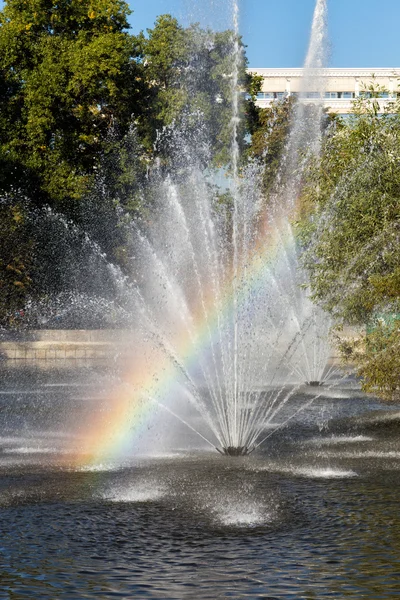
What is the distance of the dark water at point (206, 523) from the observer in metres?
7.90

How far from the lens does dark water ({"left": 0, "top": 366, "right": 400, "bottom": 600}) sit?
7898 mm

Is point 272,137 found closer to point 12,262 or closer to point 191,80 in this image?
point 191,80

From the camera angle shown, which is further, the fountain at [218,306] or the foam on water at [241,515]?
the fountain at [218,306]

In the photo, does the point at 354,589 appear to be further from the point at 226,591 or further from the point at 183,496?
the point at 183,496

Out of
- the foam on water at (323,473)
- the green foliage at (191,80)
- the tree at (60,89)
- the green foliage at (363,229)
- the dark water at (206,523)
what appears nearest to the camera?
the dark water at (206,523)

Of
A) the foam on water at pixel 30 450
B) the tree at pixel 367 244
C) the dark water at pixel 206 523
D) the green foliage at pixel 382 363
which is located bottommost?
the dark water at pixel 206 523

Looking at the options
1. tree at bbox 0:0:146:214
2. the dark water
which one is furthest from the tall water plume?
tree at bbox 0:0:146:214

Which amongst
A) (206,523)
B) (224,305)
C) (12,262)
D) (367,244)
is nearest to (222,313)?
(224,305)

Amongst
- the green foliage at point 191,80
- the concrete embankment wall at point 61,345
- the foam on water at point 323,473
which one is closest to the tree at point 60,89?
the green foliage at point 191,80

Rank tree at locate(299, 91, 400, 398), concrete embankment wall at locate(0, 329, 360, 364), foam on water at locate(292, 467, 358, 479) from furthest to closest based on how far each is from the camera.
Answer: concrete embankment wall at locate(0, 329, 360, 364) < tree at locate(299, 91, 400, 398) < foam on water at locate(292, 467, 358, 479)

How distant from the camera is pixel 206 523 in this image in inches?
395

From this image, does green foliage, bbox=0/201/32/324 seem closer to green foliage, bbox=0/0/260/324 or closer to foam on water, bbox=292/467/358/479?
green foliage, bbox=0/0/260/324

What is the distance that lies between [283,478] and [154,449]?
3430 millimetres

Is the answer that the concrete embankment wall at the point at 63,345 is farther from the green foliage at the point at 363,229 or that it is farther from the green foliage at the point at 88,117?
the green foliage at the point at 363,229
